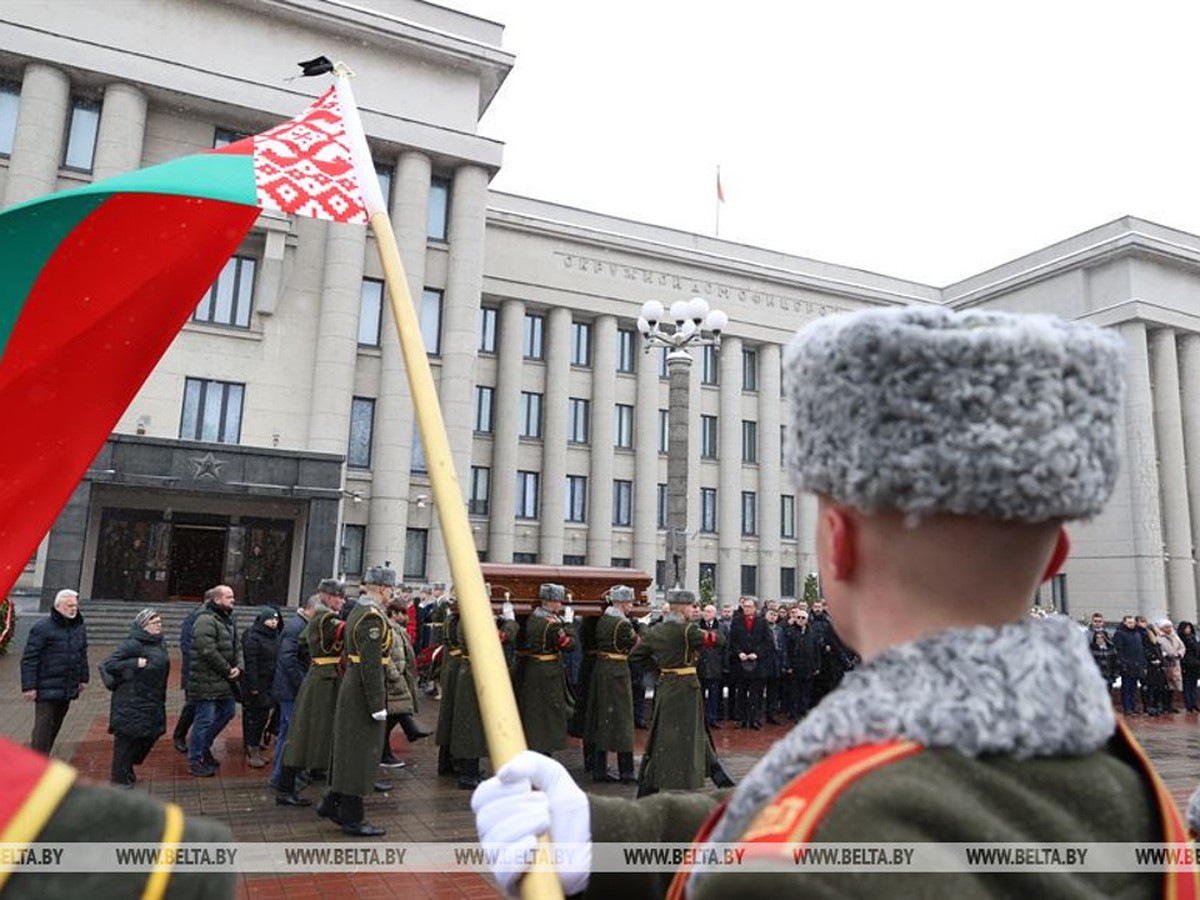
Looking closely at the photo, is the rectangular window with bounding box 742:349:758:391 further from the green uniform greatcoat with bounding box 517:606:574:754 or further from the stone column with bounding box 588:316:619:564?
the green uniform greatcoat with bounding box 517:606:574:754

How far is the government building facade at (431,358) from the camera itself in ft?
81.7

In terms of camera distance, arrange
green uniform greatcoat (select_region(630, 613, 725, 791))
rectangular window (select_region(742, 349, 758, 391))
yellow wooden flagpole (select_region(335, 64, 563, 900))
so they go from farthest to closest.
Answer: rectangular window (select_region(742, 349, 758, 391)) → green uniform greatcoat (select_region(630, 613, 725, 791)) → yellow wooden flagpole (select_region(335, 64, 563, 900))

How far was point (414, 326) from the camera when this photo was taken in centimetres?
245

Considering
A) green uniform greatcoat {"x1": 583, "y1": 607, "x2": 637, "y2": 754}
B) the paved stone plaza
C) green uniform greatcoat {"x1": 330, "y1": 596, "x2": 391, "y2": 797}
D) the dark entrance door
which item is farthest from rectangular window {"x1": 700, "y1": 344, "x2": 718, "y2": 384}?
green uniform greatcoat {"x1": 330, "y1": 596, "x2": 391, "y2": 797}

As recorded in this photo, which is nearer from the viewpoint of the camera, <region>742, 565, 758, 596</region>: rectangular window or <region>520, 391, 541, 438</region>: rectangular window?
<region>520, 391, 541, 438</region>: rectangular window

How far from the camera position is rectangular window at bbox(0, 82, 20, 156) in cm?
2445

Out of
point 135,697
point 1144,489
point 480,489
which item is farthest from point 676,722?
point 1144,489

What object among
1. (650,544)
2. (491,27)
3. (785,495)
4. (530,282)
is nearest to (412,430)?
(530,282)

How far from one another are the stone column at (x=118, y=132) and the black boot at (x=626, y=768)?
77.5 feet

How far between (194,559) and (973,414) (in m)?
29.1

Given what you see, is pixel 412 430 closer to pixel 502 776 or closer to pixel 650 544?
pixel 650 544

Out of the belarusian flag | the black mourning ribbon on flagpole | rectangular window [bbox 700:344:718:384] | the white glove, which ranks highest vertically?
rectangular window [bbox 700:344:718:384]

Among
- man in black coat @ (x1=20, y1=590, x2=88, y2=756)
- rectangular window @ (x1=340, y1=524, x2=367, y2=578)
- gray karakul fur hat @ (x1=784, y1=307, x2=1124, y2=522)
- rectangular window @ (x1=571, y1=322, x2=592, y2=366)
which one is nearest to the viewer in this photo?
gray karakul fur hat @ (x1=784, y1=307, x2=1124, y2=522)

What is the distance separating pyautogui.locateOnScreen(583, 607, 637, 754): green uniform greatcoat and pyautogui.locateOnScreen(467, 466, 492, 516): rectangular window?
79.1 ft
